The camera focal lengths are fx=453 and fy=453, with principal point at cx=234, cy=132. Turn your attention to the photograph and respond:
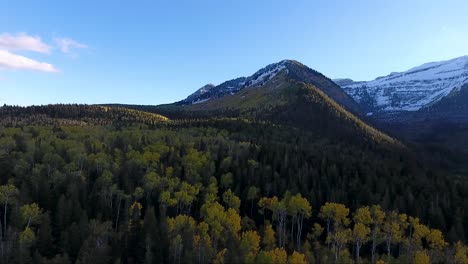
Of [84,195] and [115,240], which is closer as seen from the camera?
[115,240]

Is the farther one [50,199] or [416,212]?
[416,212]

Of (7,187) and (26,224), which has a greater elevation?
(7,187)

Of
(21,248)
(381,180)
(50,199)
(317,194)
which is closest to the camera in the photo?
(21,248)

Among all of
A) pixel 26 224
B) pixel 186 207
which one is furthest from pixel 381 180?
pixel 26 224

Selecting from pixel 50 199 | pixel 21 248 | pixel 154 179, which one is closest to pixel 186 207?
pixel 154 179

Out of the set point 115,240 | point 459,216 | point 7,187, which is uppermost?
point 7,187

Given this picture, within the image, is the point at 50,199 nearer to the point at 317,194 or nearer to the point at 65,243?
the point at 65,243

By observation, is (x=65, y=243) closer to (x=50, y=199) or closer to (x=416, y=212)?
(x=50, y=199)

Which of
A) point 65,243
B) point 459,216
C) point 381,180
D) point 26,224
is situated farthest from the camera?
point 381,180

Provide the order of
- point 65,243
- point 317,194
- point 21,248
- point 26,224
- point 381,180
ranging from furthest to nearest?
1. point 381,180
2. point 317,194
3. point 26,224
4. point 65,243
5. point 21,248
